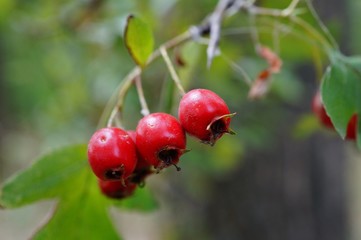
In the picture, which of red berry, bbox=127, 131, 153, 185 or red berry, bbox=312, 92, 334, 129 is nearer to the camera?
red berry, bbox=127, 131, 153, 185

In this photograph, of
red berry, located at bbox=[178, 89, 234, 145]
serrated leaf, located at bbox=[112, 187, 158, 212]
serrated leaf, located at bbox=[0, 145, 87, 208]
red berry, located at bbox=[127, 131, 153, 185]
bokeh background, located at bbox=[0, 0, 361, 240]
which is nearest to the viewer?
red berry, located at bbox=[178, 89, 234, 145]

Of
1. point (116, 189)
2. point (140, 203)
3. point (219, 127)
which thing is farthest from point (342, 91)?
point (140, 203)

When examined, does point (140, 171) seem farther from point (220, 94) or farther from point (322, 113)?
point (220, 94)

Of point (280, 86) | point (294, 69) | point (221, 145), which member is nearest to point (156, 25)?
point (280, 86)

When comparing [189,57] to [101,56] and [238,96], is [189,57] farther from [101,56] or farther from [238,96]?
[101,56]

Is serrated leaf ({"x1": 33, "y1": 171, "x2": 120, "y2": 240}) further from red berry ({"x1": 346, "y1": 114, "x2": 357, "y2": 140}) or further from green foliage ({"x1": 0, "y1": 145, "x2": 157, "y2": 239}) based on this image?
red berry ({"x1": 346, "y1": 114, "x2": 357, "y2": 140})

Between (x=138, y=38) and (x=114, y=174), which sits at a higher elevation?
(x=138, y=38)

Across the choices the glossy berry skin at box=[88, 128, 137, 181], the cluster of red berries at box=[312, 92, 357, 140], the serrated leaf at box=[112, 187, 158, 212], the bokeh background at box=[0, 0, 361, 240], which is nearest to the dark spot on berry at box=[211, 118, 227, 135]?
the glossy berry skin at box=[88, 128, 137, 181]
